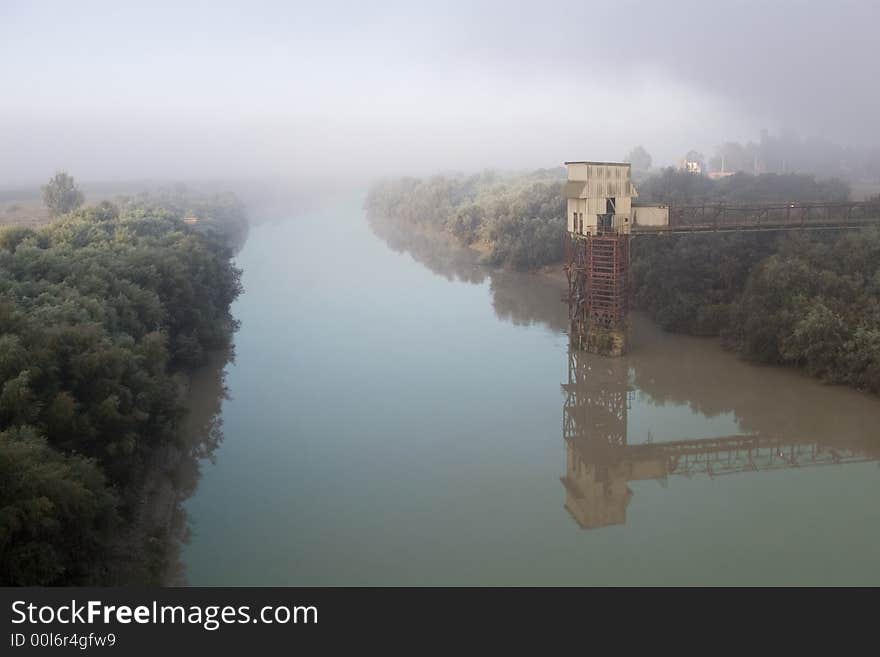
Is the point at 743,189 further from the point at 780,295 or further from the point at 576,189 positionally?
the point at 576,189

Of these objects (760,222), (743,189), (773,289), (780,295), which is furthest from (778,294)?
(743,189)

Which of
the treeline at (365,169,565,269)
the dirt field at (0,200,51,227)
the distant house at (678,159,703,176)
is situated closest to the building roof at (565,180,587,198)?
the treeline at (365,169,565,269)

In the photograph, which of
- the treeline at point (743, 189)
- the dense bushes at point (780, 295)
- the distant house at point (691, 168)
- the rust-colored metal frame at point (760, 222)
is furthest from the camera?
the distant house at point (691, 168)

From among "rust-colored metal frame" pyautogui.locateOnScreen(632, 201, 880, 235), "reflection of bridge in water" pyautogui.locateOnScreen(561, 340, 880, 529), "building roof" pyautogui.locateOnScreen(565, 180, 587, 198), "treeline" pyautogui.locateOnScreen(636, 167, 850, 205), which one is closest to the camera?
"reflection of bridge in water" pyautogui.locateOnScreen(561, 340, 880, 529)

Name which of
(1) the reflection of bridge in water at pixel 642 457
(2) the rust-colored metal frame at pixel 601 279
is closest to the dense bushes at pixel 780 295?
(1) the reflection of bridge in water at pixel 642 457

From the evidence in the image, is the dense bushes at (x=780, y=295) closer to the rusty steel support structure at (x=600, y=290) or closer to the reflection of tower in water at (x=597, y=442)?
the rusty steel support structure at (x=600, y=290)

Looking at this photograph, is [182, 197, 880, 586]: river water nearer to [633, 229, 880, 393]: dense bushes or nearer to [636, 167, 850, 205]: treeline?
[633, 229, 880, 393]: dense bushes
